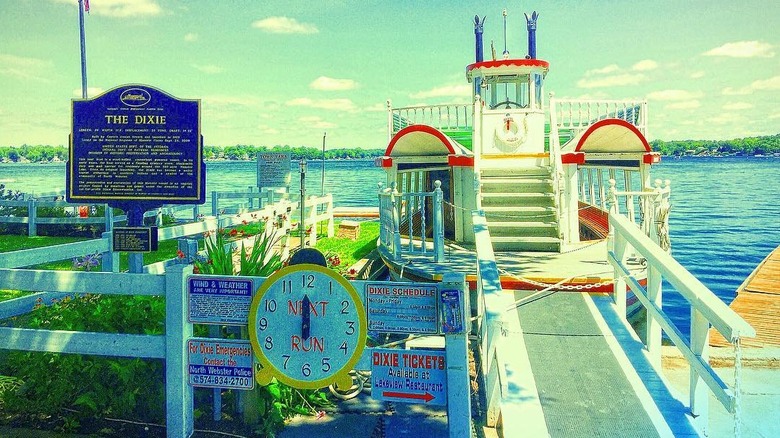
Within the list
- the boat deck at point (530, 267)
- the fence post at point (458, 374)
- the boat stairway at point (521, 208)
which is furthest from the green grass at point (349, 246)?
the fence post at point (458, 374)

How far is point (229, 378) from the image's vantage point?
459 centimetres

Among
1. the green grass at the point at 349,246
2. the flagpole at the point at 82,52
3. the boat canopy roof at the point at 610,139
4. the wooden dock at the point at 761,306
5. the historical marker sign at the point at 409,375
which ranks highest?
the flagpole at the point at 82,52

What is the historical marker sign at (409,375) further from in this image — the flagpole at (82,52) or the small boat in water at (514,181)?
the flagpole at (82,52)

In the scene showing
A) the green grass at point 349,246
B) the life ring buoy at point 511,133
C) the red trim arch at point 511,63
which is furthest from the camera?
the green grass at point 349,246

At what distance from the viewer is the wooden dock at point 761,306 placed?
27.0 ft

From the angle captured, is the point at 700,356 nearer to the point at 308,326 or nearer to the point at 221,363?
the point at 308,326

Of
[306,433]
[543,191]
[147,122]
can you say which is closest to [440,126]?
[543,191]

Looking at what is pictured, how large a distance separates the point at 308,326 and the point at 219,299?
2.62 ft

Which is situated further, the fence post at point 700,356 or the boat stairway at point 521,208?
the boat stairway at point 521,208

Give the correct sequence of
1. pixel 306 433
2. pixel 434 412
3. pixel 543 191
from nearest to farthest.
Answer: pixel 306 433 → pixel 434 412 → pixel 543 191

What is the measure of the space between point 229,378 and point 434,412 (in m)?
1.88

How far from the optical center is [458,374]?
412 cm

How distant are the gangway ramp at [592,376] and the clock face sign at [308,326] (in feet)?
4.46

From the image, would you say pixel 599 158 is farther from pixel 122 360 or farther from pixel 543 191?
pixel 122 360
